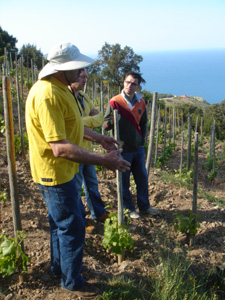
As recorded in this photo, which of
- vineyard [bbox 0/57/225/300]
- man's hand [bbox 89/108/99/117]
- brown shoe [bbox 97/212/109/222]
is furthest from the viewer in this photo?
brown shoe [bbox 97/212/109/222]

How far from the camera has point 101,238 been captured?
309 centimetres

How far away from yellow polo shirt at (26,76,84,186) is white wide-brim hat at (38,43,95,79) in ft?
0.23

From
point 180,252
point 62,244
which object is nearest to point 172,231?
point 180,252

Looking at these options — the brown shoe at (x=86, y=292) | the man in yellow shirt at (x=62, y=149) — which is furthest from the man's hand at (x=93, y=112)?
the brown shoe at (x=86, y=292)

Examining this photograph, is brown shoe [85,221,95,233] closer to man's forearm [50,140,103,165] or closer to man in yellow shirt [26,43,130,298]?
man in yellow shirt [26,43,130,298]

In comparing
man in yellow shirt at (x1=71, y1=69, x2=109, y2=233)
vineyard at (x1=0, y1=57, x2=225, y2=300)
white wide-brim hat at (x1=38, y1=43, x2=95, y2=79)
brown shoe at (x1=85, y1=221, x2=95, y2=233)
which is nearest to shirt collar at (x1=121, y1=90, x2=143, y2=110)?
man in yellow shirt at (x1=71, y1=69, x2=109, y2=233)

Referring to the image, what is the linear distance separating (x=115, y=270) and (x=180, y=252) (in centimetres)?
82

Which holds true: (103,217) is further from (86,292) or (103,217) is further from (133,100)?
(133,100)

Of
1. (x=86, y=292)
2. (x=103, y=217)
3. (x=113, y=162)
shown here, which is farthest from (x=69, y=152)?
(x=103, y=217)

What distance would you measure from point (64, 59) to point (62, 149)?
0.60 m

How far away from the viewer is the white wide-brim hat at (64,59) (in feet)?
5.83

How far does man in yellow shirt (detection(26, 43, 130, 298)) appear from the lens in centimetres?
171

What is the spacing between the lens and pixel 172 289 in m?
2.23

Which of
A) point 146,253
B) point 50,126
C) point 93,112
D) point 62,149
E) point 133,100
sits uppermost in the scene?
point 133,100
